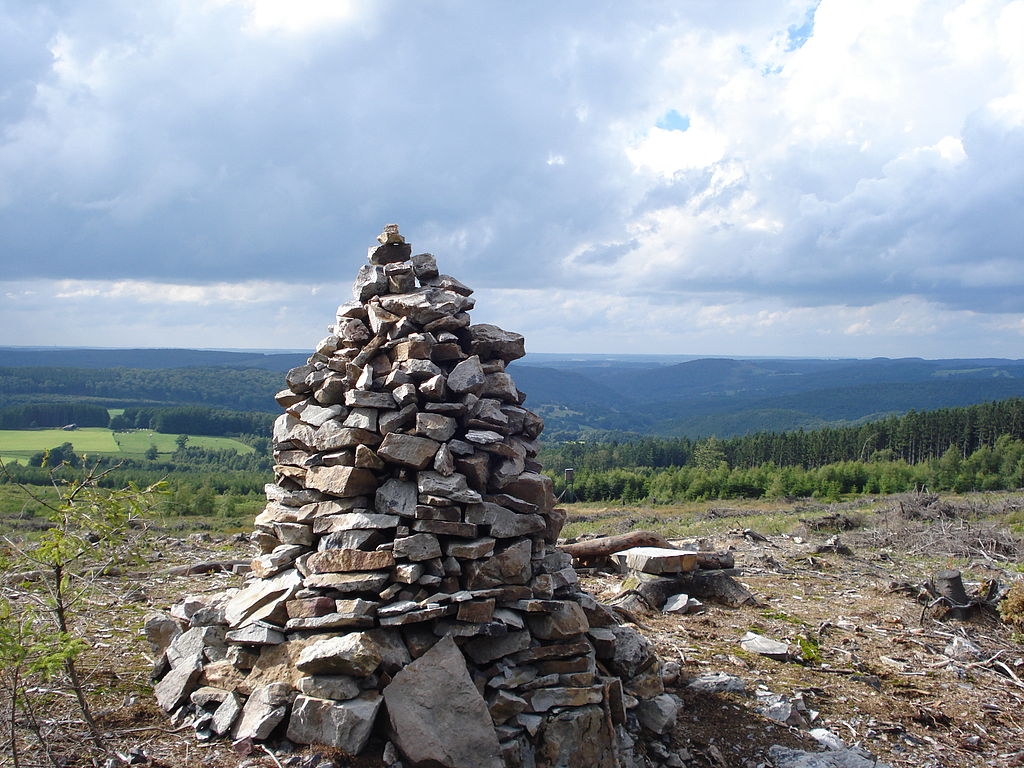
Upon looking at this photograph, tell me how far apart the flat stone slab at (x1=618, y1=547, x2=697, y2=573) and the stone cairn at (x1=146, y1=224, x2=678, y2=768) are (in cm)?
523

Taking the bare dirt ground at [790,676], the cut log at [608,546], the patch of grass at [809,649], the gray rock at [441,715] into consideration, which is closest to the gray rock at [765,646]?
the bare dirt ground at [790,676]

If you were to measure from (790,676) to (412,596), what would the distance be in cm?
574

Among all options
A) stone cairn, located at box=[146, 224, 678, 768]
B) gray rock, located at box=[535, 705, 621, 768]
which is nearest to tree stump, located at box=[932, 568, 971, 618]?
stone cairn, located at box=[146, 224, 678, 768]

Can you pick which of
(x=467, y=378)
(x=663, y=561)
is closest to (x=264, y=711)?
(x=467, y=378)

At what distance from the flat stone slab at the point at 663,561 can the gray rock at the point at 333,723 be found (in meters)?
7.94

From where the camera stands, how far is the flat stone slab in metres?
13.6

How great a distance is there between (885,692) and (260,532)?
8.23 metres

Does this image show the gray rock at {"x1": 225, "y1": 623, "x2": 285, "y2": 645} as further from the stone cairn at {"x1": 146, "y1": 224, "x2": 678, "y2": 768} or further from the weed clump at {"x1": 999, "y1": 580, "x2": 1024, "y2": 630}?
the weed clump at {"x1": 999, "y1": 580, "x2": 1024, "y2": 630}

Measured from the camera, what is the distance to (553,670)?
7480 millimetres

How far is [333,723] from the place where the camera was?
6453mm

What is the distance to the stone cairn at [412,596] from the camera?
22.0ft

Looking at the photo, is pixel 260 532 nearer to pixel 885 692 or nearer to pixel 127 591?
pixel 127 591

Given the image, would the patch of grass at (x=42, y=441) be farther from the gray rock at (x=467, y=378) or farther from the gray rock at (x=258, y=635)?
the gray rock at (x=467, y=378)

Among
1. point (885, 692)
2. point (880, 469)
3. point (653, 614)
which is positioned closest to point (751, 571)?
point (653, 614)
